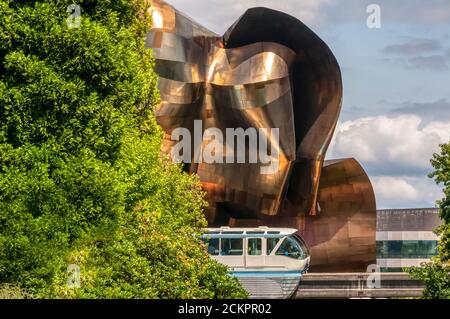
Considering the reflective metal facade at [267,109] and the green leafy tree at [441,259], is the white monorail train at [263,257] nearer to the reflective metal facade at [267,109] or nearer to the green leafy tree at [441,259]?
the reflective metal facade at [267,109]

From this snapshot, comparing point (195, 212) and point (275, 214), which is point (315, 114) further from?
point (195, 212)

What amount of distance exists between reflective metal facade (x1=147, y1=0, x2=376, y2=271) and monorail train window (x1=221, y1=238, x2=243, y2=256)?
2.32m

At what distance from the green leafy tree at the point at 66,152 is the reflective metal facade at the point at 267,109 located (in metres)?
17.2

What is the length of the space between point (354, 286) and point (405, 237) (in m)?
21.3

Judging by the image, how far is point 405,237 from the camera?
61125 millimetres

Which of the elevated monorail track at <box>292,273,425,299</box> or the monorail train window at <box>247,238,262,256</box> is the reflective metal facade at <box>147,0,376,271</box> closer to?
the monorail train window at <box>247,238,262,256</box>

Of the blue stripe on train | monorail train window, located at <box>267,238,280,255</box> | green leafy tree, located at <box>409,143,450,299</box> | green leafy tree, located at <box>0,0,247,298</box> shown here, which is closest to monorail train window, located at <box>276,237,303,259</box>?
monorail train window, located at <box>267,238,280,255</box>

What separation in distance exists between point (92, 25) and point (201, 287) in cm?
632

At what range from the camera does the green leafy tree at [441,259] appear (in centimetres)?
2753

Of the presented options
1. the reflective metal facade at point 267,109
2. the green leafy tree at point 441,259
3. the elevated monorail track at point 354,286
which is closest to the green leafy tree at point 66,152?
the green leafy tree at point 441,259

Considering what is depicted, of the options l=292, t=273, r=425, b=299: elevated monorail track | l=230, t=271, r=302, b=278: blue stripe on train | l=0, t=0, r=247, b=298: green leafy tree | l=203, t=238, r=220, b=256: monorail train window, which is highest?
l=0, t=0, r=247, b=298: green leafy tree

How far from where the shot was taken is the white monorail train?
3853 centimetres

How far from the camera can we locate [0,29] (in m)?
19.1
